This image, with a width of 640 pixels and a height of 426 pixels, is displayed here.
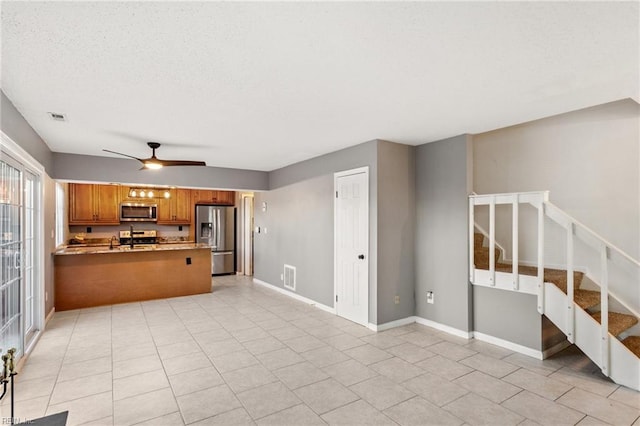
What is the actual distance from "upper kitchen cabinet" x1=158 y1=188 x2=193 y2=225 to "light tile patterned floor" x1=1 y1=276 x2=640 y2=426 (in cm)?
409

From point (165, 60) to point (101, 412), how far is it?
8.49 ft

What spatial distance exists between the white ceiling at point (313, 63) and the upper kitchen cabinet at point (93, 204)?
162 inches

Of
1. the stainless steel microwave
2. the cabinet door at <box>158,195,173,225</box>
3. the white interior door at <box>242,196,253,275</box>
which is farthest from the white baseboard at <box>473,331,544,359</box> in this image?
the stainless steel microwave

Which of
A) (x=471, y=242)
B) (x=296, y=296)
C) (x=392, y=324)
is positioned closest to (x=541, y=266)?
(x=471, y=242)

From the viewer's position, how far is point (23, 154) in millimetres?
3213

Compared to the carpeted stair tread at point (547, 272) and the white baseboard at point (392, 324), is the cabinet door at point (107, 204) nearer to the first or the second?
the white baseboard at point (392, 324)

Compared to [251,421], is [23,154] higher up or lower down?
higher up

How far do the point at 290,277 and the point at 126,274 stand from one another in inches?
113

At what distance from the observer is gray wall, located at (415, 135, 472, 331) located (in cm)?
404

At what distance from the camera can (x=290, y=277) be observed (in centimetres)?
619

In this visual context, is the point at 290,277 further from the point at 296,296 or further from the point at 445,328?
the point at 445,328

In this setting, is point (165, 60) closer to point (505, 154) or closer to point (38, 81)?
point (38, 81)

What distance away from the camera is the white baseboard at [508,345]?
3.42 meters

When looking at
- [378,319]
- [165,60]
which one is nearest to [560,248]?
[378,319]
